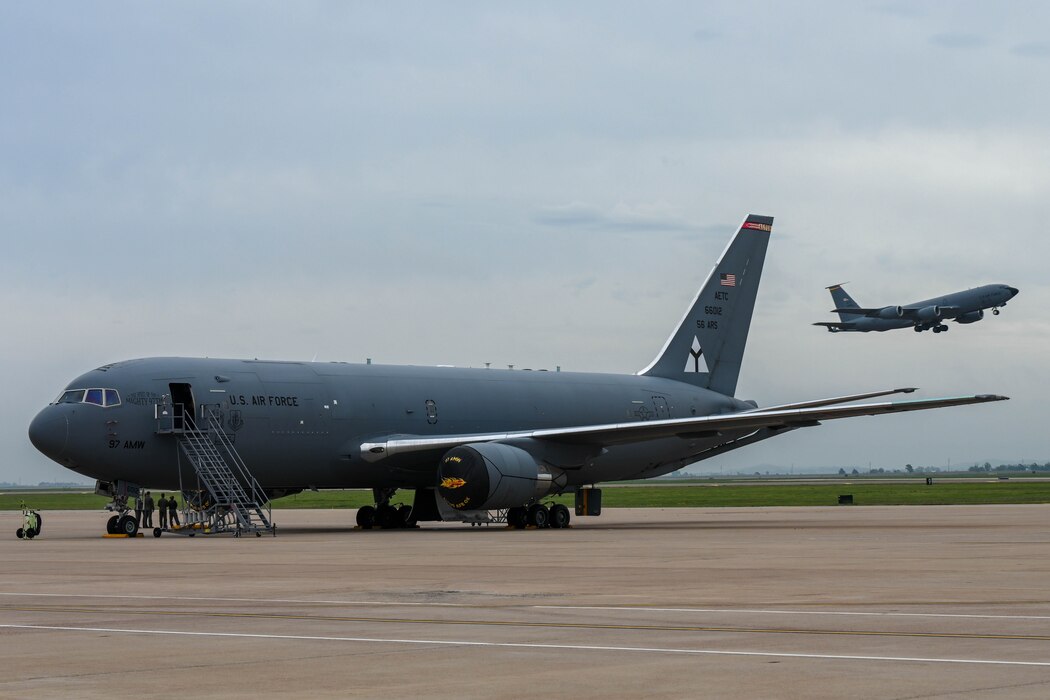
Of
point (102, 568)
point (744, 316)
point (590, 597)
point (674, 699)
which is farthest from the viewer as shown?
point (744, 316)

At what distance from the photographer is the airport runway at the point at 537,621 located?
404 inches

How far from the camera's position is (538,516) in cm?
4056

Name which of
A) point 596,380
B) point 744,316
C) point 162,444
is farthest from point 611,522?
point 162,444

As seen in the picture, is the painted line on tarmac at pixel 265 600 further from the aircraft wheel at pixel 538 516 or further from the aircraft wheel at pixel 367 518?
the aircraft wheel at pixel 367 518

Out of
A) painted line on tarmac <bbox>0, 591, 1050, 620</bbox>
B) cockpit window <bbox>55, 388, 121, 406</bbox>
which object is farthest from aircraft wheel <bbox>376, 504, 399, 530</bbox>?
painted line on tarmac <bbox>0, 591, 1050, 620</bbox>

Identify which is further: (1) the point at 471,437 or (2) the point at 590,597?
(1) the point at 471,437

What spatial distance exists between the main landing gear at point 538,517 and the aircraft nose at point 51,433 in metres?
12.2

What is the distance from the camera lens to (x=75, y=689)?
10.0 m

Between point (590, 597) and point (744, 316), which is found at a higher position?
point (744, 316)

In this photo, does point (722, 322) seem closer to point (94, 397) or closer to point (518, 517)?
point (518, 517)

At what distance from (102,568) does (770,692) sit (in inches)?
641

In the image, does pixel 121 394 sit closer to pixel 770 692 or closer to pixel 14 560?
pixel 14 560

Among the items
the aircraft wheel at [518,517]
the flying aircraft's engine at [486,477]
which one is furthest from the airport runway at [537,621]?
the aircraft wheel at [518,517]

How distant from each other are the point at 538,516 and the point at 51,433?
13.4 meters
